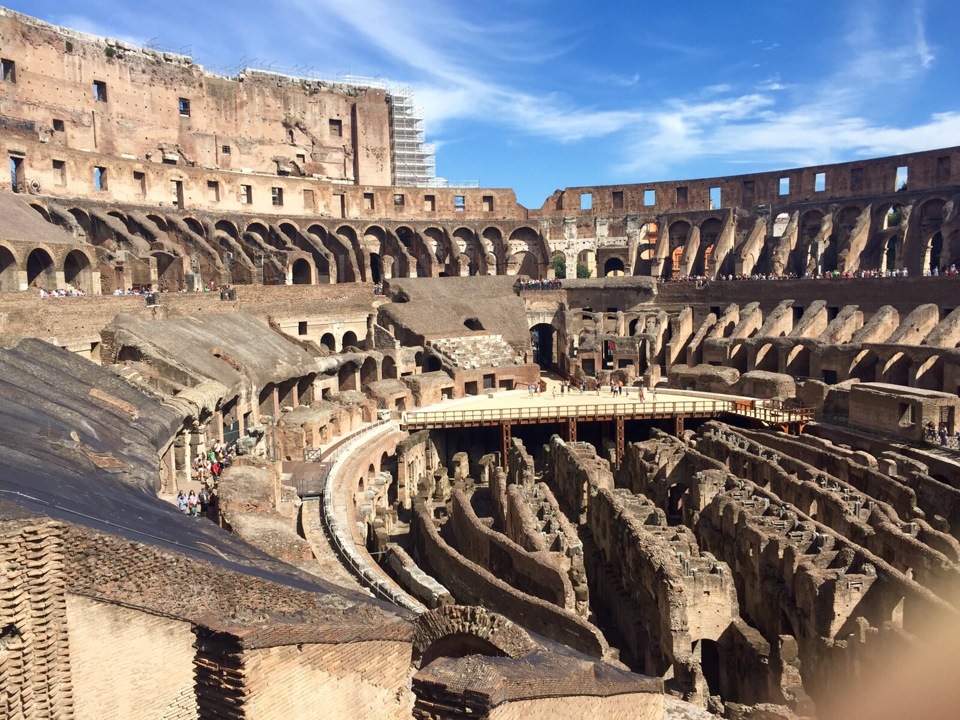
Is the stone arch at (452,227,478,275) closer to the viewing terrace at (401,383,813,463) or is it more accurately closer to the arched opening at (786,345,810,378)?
the viewing terrace at (401,383,813,463)

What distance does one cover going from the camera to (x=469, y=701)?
282 inches

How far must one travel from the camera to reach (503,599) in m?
14.4

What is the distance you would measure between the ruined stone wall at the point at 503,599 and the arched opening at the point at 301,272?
82.9 ft

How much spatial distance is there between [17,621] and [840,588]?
1269 centimetres

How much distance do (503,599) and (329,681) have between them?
696cm

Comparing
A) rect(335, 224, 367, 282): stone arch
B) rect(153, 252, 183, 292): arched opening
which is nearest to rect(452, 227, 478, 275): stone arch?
rect(335, 224, 367, 282): stone arch

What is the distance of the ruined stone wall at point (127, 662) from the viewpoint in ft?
24.7

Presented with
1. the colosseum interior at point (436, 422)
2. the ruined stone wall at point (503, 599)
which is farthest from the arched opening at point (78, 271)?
the ruined stone wall at point (503, 599)

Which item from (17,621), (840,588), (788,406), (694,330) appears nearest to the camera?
(17,621)

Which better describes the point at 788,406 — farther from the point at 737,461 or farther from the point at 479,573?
the point at 479,573

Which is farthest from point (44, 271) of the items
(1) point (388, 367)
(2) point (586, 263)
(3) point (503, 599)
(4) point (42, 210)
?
(2) point (586, 263)


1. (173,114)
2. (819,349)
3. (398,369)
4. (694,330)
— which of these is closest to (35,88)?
(173,114)

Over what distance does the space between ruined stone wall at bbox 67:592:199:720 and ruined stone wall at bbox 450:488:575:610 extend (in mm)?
8143

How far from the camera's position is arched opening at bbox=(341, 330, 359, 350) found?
133 feet
